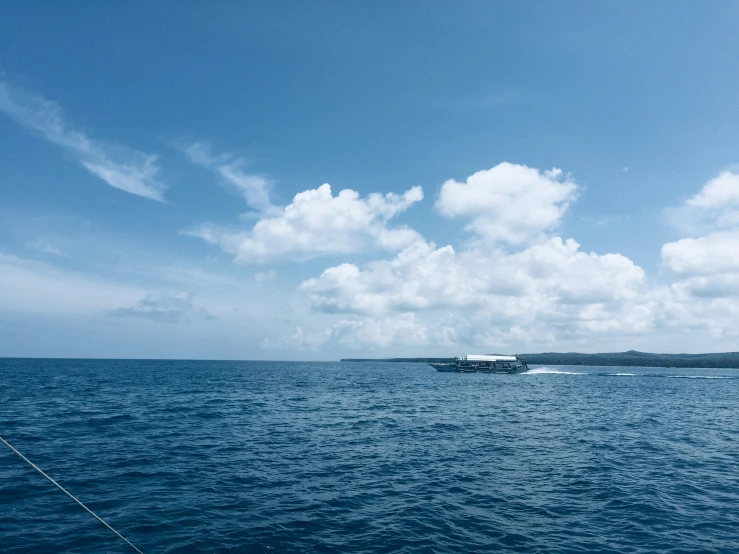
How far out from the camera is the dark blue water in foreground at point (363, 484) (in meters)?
18.2

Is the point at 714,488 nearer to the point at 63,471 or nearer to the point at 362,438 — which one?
the point at 362,438

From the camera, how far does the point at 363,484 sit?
82.2 feet

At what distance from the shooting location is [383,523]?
770 inches

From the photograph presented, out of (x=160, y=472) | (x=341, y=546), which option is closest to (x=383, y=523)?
(x=341, y=546)

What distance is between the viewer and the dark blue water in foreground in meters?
18.2

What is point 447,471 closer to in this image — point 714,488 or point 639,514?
point 639,514

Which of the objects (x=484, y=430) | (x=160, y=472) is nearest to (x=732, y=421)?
(x=484, y=430)

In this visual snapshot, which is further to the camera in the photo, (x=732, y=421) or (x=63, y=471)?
(x=732, y=421)

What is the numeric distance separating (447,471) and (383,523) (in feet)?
32.1

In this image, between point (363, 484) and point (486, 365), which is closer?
point (363, 484)

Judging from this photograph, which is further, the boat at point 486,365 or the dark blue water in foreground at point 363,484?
the boat at point 486,365

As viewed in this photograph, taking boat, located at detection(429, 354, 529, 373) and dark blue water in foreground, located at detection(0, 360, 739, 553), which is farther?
boat, located at detection(429, 354, 529, 373)

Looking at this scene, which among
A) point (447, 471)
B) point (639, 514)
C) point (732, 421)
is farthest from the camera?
point (732, 421)

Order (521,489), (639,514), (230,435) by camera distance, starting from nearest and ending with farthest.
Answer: (639,514)
(521,489)
(230,435)
